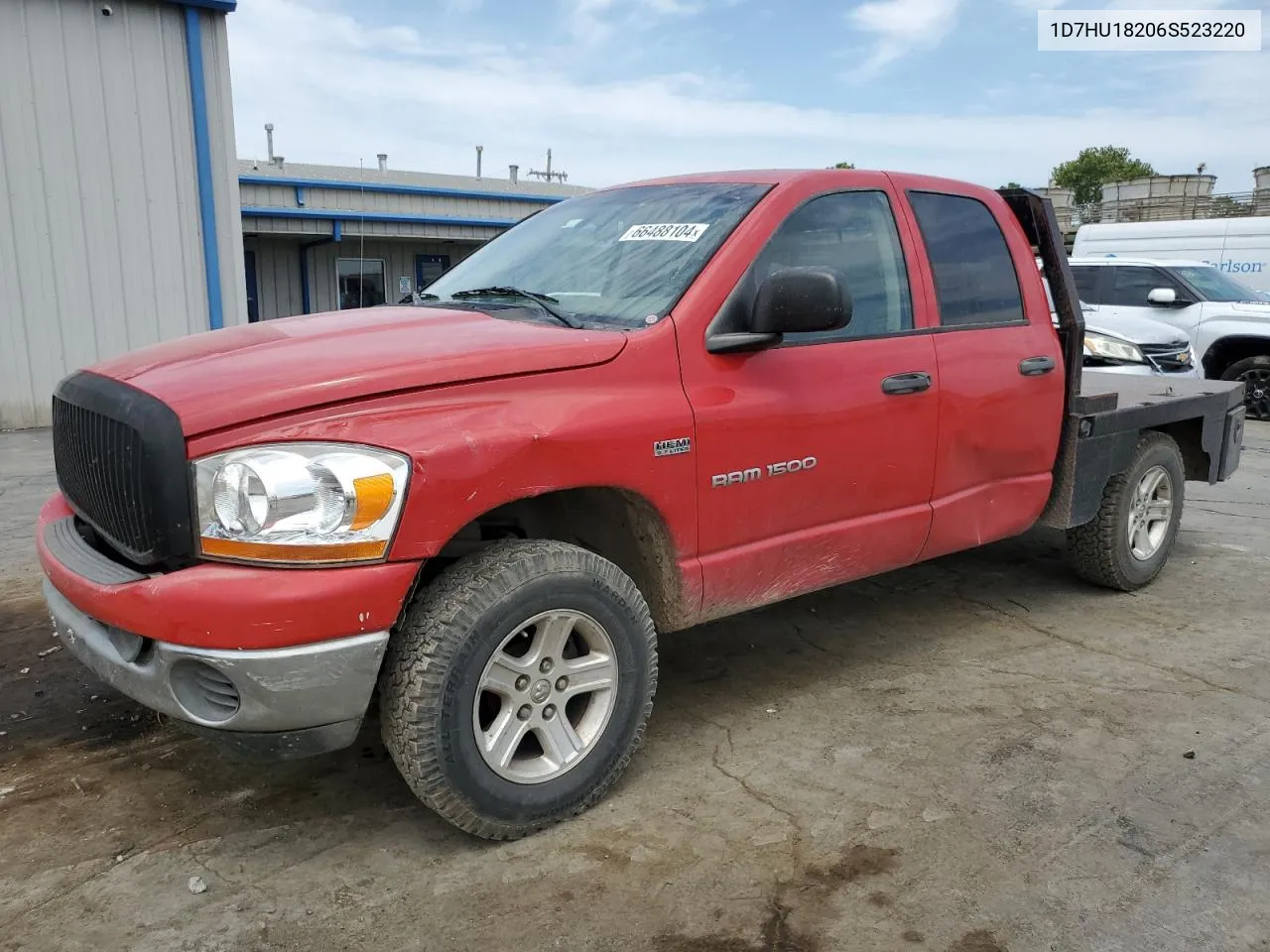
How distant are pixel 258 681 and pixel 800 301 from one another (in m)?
1.82

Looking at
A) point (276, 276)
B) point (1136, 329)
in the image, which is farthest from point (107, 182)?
point (1136, 329)

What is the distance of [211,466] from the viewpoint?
2414 millimetres

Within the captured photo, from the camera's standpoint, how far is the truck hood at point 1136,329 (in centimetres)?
1015

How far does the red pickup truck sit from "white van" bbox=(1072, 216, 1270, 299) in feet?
36.9

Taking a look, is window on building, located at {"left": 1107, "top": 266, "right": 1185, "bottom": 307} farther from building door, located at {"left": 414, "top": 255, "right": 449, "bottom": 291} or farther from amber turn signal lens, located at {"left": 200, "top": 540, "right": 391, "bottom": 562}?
building door, located at {"left": 414, "top": 255, "right": 449, "bottom": 291}

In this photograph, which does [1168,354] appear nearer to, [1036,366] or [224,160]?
[1036,366]

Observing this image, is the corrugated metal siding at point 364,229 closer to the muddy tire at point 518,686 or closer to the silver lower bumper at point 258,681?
the muddy tire at point 518,686

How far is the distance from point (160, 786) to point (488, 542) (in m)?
1.29

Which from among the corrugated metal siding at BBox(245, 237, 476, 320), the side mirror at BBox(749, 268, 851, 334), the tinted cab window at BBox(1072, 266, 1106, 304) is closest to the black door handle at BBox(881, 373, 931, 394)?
the side mirror at BBox(749, 268, 851, 334)

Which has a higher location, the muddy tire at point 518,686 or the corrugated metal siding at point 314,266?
the corrugated metal siding at point 314,266

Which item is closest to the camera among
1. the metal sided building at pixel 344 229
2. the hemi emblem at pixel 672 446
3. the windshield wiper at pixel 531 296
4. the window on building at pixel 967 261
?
the hemi emblem at pixel 672 446

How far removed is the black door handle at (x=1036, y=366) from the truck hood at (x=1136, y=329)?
620cm

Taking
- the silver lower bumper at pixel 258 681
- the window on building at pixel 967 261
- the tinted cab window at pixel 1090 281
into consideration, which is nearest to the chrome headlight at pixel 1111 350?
the tinted cab window at pixel 1090 281

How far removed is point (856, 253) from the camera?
12.3ft
